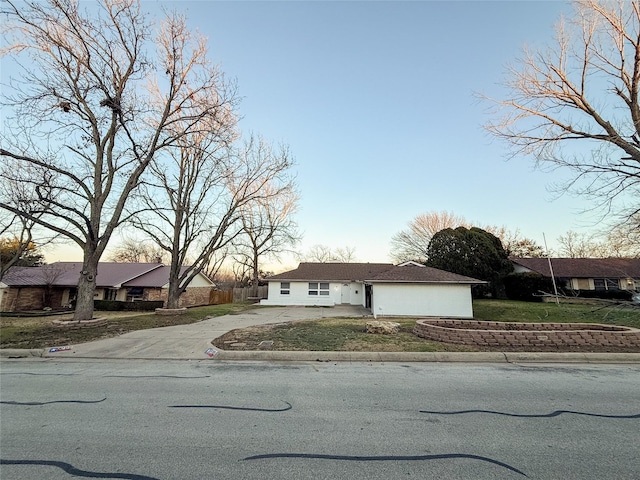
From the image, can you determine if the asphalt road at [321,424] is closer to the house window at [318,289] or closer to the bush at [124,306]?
the bush at [124,306]

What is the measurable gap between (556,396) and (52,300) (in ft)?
129

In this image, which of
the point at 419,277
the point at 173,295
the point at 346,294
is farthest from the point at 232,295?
the point at 419,277

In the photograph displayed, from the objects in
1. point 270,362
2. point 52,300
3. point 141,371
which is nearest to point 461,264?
point 270,362

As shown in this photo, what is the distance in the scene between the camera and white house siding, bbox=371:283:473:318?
1938 cm

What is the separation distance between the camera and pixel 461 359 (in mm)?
7418

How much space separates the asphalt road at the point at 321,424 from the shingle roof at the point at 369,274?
522 inches

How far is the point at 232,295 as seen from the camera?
122ft

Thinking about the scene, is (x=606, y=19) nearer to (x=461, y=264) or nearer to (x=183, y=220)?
(x=461, y=264)

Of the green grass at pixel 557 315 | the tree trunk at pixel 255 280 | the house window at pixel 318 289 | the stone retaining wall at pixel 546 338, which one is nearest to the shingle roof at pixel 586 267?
the green grass at pixel 557 315

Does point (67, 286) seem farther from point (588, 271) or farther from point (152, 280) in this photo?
point (588, 271)

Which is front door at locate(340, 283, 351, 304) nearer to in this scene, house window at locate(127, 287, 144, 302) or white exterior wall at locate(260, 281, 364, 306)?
white exterior wall at locate(260, 281, 364, 306)

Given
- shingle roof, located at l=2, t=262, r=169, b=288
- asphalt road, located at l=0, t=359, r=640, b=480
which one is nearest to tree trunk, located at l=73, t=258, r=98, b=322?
asphalt road, located at l=0, t=359, r=640, b=480

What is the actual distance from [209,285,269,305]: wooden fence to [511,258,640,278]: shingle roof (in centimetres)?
2904

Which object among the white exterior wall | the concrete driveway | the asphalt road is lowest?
the asphalt road
